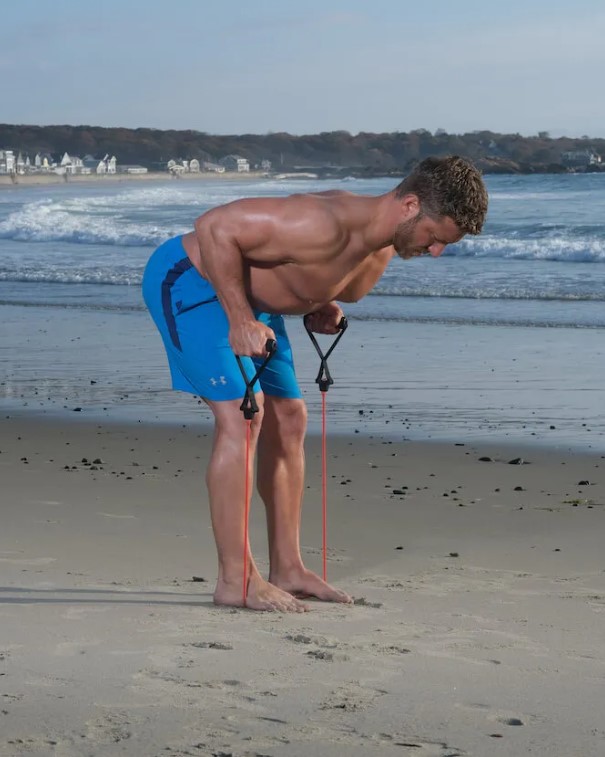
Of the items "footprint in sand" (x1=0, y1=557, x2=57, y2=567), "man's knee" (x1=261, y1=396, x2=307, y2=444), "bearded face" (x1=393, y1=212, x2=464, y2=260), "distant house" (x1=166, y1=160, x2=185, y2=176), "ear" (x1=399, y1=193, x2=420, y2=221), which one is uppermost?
"distant house" (x1=166, y1=160, x2=185, y2=176)

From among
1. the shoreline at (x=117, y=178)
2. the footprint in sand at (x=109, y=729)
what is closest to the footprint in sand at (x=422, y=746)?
the footprint in sand at (x=109, y=729)

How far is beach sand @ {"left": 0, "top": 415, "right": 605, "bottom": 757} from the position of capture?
3305mm

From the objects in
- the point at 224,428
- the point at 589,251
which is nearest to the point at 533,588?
the point at 224,428

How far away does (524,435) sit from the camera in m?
8.30

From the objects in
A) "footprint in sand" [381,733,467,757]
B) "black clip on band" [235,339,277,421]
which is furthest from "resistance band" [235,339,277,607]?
"footprint in sand" [381,733,467,757]

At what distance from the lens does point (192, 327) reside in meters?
4.64

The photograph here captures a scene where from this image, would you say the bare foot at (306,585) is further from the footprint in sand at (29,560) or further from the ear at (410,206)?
the ear at (410,206)

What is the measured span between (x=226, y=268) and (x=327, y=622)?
1.16m

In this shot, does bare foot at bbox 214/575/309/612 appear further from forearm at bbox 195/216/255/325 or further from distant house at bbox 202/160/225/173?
distant house at bbox 202/160/225/173

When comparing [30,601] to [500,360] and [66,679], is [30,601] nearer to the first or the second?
[66,679]

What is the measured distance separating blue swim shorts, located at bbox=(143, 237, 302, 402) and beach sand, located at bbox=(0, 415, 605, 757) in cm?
73

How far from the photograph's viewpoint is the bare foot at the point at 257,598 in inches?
179

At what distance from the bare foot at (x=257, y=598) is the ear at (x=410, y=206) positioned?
1.29 meters

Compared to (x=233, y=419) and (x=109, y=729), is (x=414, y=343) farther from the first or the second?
(x=109, y=729)
